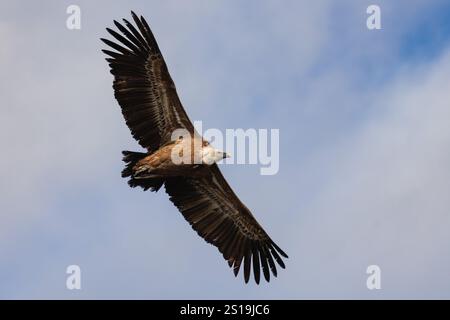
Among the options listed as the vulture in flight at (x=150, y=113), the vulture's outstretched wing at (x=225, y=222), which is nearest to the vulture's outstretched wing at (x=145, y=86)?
the vulture in flight at (x=150, y=113)

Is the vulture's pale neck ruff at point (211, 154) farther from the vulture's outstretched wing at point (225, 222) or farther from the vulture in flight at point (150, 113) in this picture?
the vulture's outstretched wing at point (225, 222)

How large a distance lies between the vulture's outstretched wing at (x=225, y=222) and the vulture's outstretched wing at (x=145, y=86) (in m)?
1.61

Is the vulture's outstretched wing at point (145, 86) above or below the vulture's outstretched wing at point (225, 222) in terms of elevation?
above

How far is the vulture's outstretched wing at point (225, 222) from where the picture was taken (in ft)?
83.9

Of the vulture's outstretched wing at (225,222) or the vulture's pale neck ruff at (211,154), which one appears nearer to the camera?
the vulture's pale neck ruff at (211,154)

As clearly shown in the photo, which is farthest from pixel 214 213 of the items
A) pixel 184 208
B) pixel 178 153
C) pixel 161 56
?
pixel 161 56

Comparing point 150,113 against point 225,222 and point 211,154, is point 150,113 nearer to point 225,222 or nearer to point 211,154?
point 211,154

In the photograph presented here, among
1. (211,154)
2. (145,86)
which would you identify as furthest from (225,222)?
(145,86)

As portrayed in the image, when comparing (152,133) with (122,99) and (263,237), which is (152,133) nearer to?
(122,99)

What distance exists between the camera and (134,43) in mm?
24359

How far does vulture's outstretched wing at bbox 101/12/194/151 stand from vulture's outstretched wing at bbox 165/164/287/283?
161 cm

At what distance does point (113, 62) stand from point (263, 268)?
6385mm

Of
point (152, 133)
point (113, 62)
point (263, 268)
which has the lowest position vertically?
point (263, 268)

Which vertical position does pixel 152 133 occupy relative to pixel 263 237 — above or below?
above
